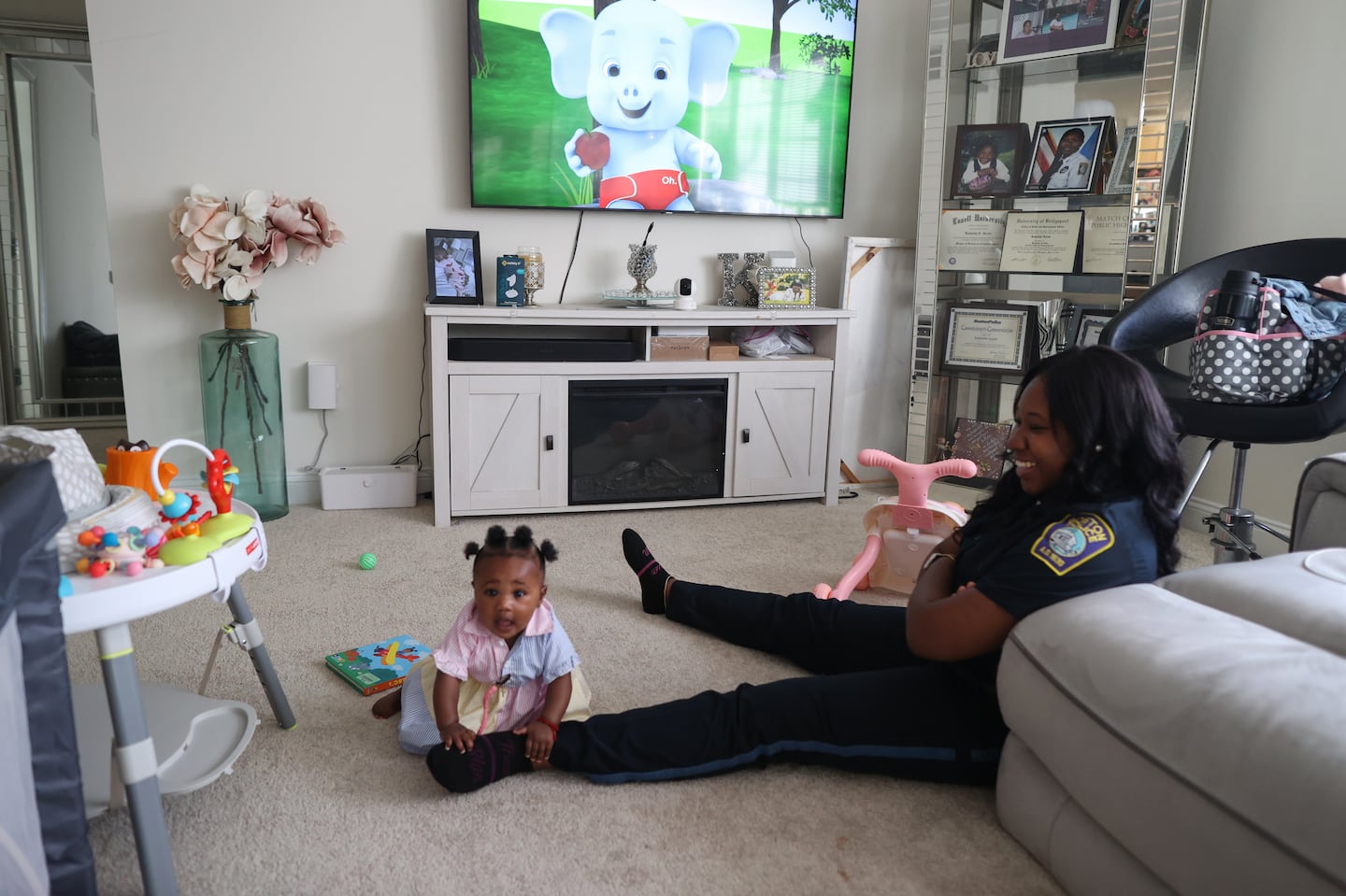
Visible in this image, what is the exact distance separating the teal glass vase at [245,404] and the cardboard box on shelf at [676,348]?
1.30 metres

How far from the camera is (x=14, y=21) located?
13.3ft

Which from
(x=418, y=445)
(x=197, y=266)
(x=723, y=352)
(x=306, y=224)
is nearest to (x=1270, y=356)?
(x=723, y=352)

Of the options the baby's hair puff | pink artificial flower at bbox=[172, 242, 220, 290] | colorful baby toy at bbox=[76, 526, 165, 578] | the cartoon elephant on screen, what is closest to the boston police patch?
the baby's hair puff

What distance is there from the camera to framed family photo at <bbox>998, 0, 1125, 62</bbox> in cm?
321

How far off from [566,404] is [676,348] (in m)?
0.45

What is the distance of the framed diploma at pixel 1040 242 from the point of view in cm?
339

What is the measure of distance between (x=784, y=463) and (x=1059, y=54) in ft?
5.63

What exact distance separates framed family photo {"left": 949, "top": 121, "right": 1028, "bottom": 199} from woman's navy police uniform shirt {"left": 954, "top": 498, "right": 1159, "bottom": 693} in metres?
2.32

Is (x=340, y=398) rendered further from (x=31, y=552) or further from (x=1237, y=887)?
(x=1237, y=887)

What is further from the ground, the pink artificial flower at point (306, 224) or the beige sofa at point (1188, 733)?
the pink artificial flower at point (306, 224)

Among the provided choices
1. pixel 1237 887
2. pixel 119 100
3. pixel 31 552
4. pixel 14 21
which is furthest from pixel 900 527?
pixel 14 21

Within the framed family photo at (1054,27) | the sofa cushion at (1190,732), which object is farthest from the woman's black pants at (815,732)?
the framed family photo at (1054,27)

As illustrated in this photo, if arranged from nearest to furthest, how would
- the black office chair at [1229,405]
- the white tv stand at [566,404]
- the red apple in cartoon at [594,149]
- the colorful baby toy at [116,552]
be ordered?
the colorful baby toy at [116,552], the black office chair at [1229,405], the white tv stand at [566,404], the red apple in cartoon at [594,149]

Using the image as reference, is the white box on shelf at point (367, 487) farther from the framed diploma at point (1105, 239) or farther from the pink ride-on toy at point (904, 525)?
the framed diploma at point (1105, 239)
